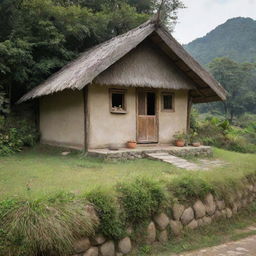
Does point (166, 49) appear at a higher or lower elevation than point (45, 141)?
higher

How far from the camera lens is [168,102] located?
11.4 metres

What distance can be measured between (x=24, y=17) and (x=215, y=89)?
8.38 meters

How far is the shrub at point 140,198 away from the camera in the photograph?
4621 mm

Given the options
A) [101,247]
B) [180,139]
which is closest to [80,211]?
[101,247]

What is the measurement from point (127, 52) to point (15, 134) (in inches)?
211

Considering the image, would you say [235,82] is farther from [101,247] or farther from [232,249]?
[101,247]

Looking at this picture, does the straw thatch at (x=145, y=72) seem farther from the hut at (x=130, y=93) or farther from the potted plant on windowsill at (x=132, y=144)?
the potted plant on windowsill at (x=132, y=144)

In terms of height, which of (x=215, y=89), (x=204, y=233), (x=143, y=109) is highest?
(x=215, y=89)

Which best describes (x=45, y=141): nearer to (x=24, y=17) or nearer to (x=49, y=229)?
(x=24, y=17)

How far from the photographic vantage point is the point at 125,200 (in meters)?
4.62

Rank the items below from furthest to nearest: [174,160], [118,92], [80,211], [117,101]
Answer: [117,101]
[118,92]
[174,160]
[80,211]

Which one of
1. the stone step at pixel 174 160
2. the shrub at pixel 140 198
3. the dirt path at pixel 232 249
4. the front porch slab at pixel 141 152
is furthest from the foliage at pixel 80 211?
the front porch slab at pixel 141 152

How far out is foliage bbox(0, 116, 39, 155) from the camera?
10.5m

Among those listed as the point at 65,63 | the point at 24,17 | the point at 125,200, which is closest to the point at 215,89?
the point at 65,63
